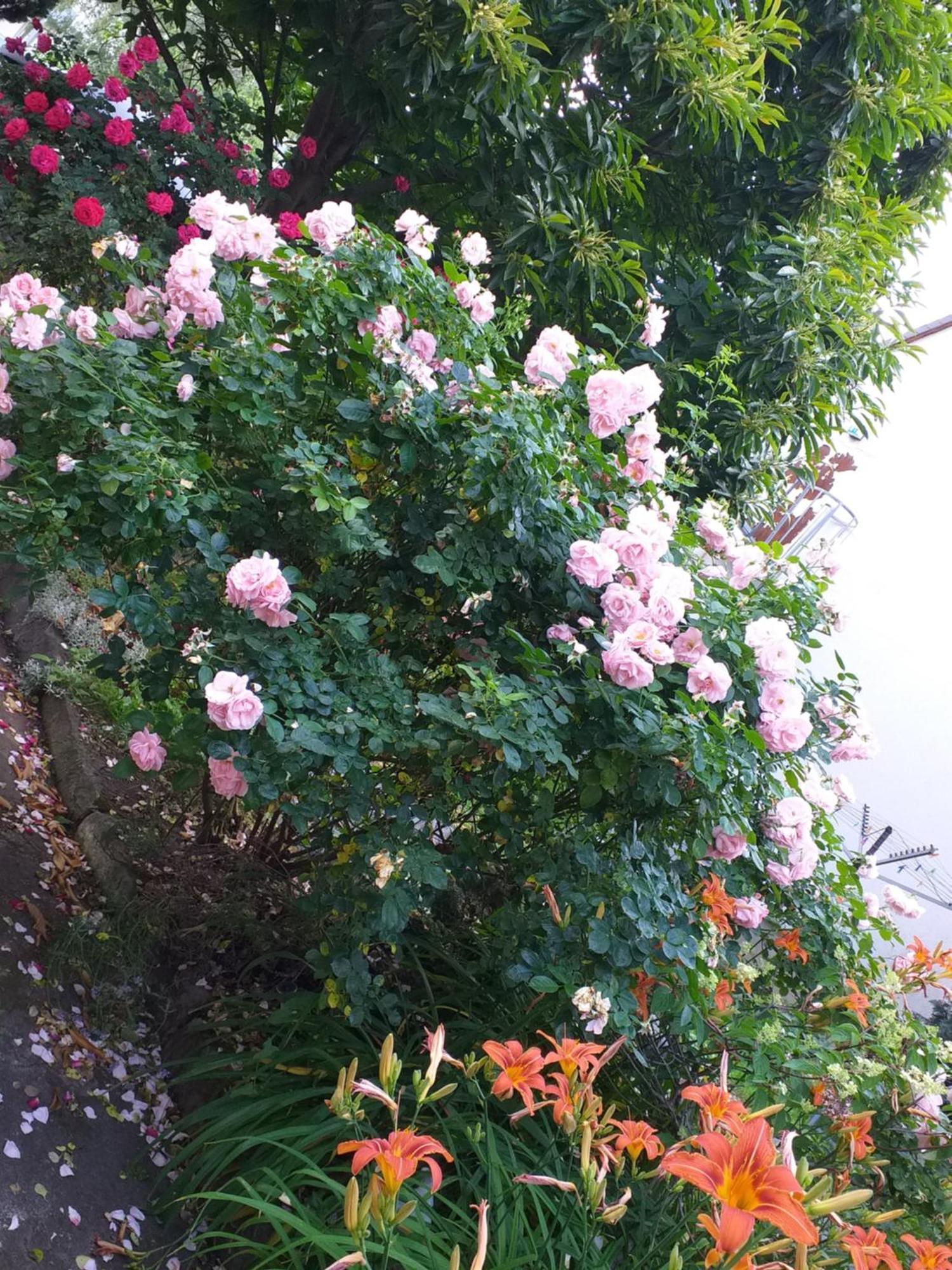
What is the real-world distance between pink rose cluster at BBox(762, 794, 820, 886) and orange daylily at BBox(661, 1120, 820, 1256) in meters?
1.00

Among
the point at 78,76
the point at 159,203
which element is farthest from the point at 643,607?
the point at 78,76

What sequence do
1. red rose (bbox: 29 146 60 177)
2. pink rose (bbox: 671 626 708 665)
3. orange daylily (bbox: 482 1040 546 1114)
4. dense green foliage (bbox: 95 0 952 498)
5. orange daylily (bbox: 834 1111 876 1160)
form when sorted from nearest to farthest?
orange daylily (bbox: 482 1040 546 1114)
orange daylily (bbox: 834 1111 876 1160)
pink rose (bbox: 671 626 708 665)
dense green foliage (bbox: 95 0 952 498)
red rose (bbox: 29 146 60 177)

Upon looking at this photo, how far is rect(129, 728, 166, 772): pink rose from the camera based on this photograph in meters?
1.81

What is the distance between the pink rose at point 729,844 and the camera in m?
1.80

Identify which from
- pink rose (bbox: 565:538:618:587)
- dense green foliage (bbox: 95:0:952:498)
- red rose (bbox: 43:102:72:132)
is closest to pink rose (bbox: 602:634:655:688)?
pink rose (bbox: 565:538:618:587)

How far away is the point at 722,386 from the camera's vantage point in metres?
3.99

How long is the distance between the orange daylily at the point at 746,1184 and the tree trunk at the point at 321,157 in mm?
4127

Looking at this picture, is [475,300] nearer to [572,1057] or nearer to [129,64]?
[572,1057]

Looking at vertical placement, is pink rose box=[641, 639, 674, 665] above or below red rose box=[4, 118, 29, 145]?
above

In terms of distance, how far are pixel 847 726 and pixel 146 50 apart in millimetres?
3808

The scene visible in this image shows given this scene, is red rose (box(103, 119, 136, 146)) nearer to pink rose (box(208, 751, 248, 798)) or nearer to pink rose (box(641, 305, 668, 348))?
pink rose (box(641, 305, 668, 348))

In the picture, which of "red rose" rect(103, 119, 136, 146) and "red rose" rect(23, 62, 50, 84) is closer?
"red rose" rect(103, 119, 136, 146)

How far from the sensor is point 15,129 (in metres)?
3.65

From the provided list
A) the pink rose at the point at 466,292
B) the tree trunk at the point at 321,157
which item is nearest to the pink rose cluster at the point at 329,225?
the pink rose at the point at 466,292
